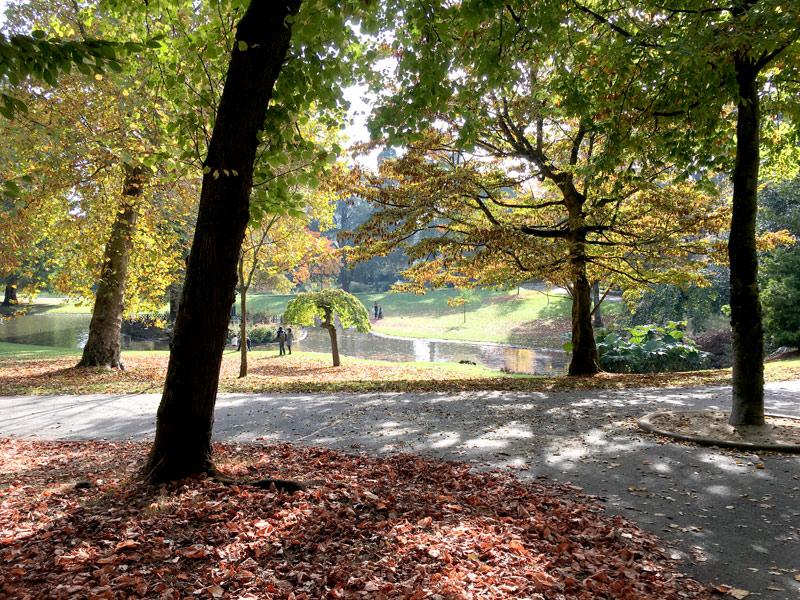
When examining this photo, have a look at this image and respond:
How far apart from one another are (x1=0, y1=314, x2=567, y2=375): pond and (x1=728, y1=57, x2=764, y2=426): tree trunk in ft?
40.5

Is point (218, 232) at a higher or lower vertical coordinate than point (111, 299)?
higher

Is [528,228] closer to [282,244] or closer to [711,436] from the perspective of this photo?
[711,436]

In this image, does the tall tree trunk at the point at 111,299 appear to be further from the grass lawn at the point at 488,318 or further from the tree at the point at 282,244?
the grass lawn at the point at 488,318

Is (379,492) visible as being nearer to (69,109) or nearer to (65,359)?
(69,109)

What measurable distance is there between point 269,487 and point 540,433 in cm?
379

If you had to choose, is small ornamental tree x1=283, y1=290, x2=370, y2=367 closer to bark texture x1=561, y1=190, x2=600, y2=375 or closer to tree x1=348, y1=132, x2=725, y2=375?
tree x1=348, y1=132, x2=725, y2=375

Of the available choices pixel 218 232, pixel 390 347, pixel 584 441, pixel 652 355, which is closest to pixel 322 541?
pixel 218 232

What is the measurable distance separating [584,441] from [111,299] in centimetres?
1314

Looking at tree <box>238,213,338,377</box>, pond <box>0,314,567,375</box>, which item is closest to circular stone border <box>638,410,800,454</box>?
tree <box>238,213,338,377</box>

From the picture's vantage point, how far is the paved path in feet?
11.1

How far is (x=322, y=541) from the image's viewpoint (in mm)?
3119

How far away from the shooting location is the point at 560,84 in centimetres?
707

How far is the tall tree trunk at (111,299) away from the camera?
13.4 m

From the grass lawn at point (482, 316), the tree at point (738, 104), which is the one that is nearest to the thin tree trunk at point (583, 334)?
the tree at point (738, 104)
